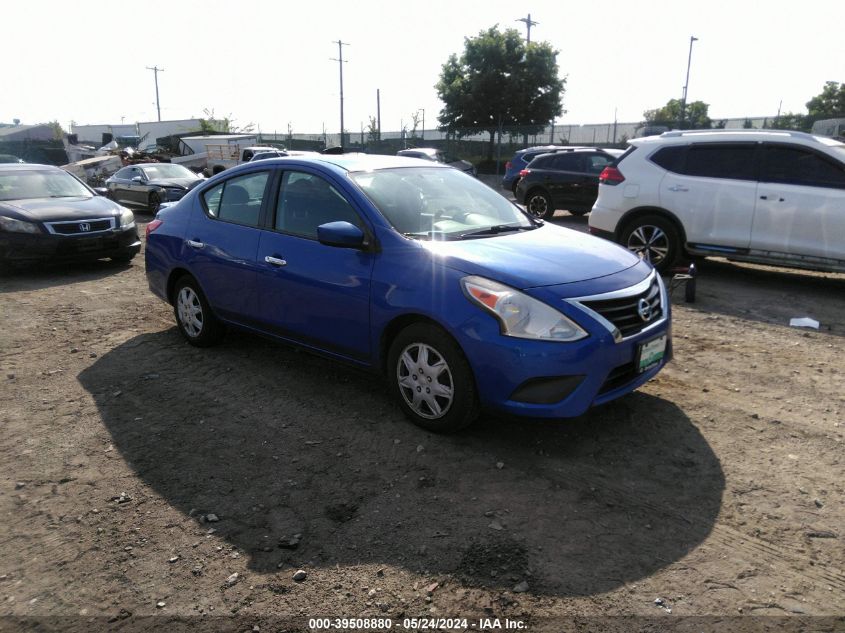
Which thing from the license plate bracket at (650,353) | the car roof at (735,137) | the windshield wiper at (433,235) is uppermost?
the car roof at (735,137)

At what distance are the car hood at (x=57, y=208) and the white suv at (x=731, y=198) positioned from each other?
699cm

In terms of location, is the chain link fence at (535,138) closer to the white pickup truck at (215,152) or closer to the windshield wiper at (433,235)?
the white pickup truck at (215,152)

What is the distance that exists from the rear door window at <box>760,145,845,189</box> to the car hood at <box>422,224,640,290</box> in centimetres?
427

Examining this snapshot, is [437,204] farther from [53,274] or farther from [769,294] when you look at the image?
[53,274]

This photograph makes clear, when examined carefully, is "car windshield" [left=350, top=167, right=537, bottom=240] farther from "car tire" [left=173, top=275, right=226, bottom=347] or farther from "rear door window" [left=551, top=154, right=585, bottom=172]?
"rear door window" [left=551, top=154, right=585, bottom=172]

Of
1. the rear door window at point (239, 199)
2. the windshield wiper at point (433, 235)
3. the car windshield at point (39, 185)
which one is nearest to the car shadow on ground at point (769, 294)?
the windshield wiper at point (433, 235)

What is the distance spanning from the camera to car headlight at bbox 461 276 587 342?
3.40 m

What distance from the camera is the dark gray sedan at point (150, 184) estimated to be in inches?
632

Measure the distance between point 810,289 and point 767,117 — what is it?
2305cm

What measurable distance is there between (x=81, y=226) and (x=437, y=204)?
21.0ft

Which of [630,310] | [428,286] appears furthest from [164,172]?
[630,310]

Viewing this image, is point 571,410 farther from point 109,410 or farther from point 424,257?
point 109,410

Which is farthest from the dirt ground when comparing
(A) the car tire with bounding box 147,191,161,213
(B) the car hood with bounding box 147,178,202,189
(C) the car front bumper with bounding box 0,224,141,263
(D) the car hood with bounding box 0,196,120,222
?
(B) the car hood with bounding box 147,178,202,189

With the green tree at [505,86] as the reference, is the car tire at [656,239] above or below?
below
